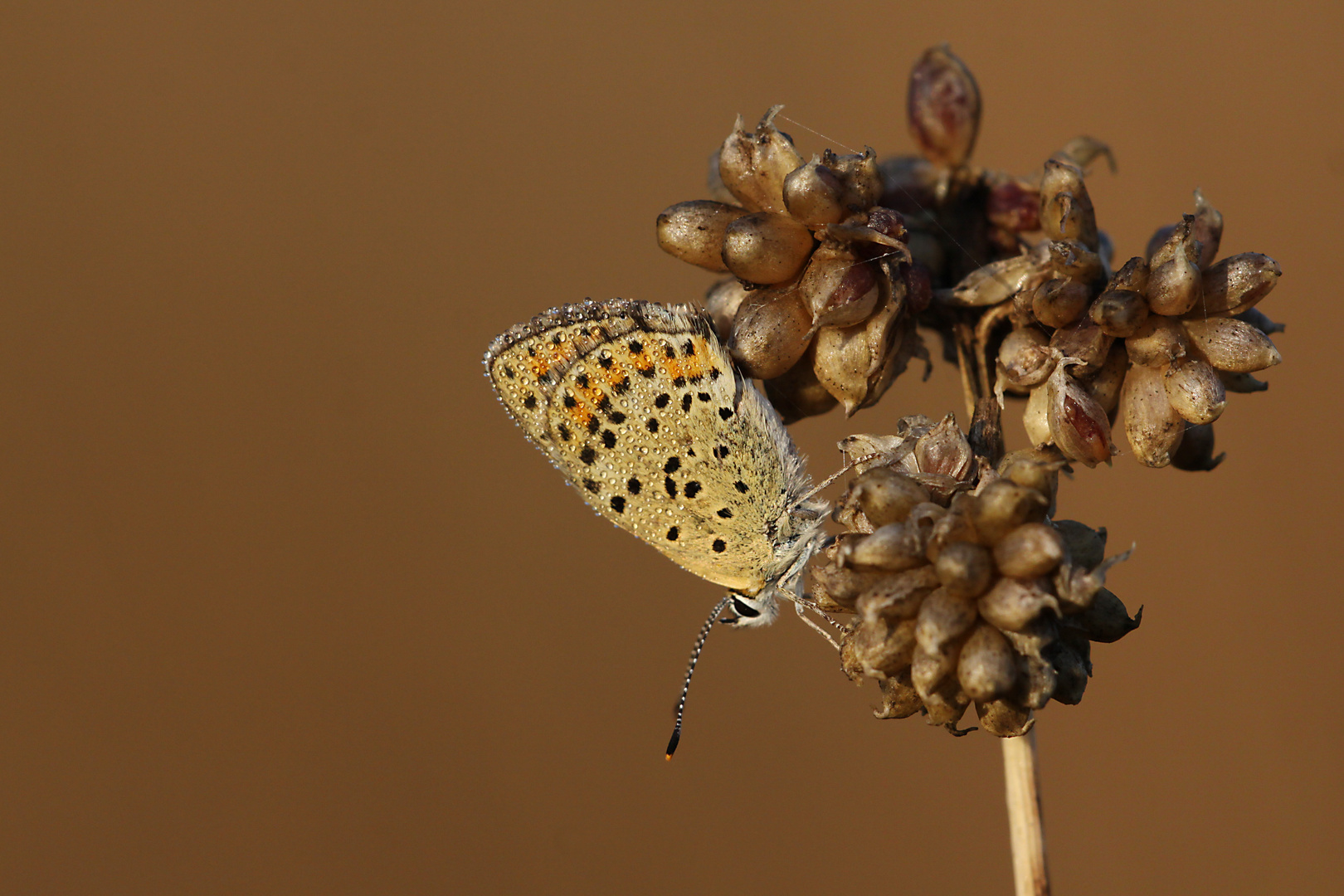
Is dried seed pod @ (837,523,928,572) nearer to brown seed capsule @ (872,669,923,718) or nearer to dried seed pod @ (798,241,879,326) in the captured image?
brown seed capsule @ (872,669,923,718)

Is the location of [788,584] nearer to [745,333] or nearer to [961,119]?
[745,333]

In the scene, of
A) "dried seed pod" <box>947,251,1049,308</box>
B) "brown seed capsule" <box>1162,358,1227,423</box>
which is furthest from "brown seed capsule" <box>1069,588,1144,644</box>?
"dried seed pod" <box>947,251,1049,308</box>

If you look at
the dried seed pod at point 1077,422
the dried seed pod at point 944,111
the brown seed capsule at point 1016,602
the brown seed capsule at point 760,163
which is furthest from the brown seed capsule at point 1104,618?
the dried seed pod at point 944,111

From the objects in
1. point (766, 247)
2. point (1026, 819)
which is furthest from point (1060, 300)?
point (1026, 819)

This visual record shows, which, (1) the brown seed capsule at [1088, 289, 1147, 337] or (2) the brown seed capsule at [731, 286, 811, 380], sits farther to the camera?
(2) the brown seed capsule at [731, 286, 811, 380]

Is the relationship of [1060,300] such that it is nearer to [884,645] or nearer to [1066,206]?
[1066,206]

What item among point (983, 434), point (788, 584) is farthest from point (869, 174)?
point (788, 584)
